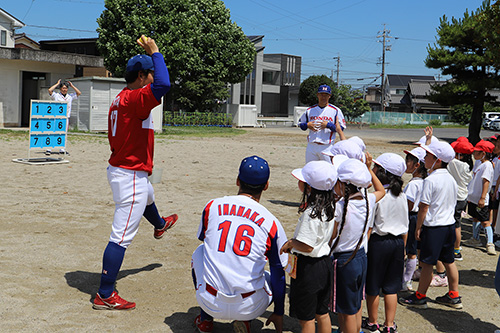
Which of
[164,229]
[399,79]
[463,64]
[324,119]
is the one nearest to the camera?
[164,229]

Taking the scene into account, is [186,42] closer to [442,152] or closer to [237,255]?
[442,152]

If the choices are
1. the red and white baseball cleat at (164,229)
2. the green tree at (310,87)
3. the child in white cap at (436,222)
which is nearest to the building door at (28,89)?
the red and white baseball cleat at (164,229)

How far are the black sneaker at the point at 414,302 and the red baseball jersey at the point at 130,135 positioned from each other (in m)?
2.76

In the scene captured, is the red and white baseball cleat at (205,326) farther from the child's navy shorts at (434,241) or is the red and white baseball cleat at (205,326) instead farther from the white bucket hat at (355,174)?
the child's navy shorts at (434,241)

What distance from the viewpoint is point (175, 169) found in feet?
42.8

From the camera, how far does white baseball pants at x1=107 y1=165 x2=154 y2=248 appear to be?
4.31m

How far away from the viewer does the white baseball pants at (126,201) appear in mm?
4309

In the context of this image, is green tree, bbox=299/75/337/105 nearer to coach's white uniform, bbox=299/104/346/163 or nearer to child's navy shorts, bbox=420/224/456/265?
coach's white uniform, bbox=299/104/346/163

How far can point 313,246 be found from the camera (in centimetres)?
327

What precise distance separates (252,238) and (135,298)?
166cm

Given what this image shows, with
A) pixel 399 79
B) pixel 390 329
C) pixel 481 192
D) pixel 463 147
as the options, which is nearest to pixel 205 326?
pixel 390 329

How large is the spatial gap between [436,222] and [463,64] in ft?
86.9

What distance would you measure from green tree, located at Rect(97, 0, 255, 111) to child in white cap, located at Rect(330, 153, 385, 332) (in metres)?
29.6

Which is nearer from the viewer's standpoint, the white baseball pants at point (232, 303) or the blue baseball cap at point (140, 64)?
the white baseball pants at point (232, 303)
